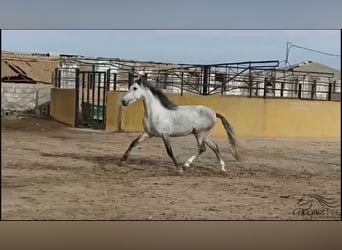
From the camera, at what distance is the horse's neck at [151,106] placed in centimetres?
326

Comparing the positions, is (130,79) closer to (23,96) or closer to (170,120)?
(170,120)

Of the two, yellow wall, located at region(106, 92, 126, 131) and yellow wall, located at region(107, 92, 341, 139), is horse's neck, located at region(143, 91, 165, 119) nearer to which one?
yellow wall, located at region(107, 92, 341, 139)

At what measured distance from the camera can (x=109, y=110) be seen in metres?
3.29

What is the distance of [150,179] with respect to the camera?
10.8 ft

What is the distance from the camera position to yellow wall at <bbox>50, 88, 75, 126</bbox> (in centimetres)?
326

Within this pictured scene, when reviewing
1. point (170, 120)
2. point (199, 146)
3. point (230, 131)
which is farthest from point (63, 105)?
point (230, 131)

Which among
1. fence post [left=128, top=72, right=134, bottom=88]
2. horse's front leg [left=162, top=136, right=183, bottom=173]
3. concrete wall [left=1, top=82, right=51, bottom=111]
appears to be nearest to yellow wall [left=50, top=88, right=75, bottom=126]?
concrete wall [left=1, top=82, right=51, bottom=111]

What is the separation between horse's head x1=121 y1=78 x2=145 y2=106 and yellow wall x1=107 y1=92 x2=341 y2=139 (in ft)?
0.08

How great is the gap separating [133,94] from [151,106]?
119 mm

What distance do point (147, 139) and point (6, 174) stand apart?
779 mm

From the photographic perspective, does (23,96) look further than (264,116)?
No

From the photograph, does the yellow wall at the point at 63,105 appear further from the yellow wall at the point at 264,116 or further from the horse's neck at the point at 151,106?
the horse's neck at the point at 151,106

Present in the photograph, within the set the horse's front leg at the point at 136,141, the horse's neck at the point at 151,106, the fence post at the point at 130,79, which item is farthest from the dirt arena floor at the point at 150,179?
the fence post at the point at 130,79
